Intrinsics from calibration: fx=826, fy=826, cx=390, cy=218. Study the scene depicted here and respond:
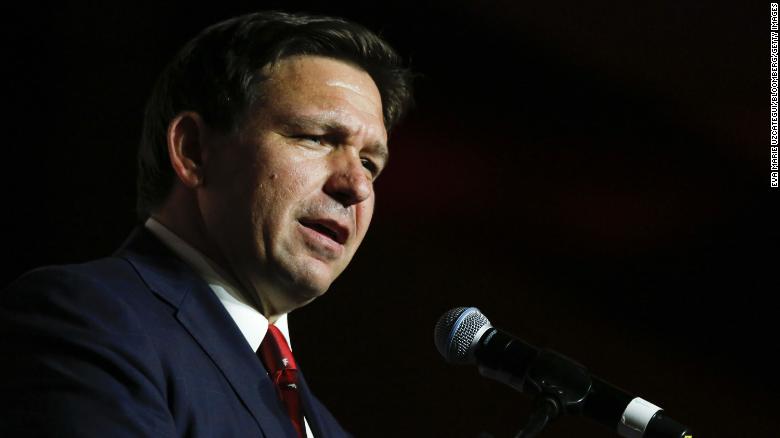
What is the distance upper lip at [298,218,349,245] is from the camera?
1.72 metres

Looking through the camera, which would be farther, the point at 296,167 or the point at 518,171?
the point at 518,171

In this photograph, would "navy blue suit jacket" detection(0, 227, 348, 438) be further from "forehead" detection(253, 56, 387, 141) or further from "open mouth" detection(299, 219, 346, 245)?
"forehead" detection(253, 56, 387, 141)

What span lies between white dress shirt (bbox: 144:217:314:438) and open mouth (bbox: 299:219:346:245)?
21 centimetres

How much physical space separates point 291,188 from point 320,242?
13 cm

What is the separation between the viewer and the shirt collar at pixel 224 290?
1.71 m

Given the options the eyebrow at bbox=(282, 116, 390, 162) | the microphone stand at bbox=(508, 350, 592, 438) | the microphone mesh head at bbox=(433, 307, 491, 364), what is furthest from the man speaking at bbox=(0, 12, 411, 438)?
the microphone stand at bbox=(508, 350, 592, 438)

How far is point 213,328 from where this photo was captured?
62.5 inches

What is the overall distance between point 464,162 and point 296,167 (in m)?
1.28

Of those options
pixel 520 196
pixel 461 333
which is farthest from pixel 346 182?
pixel 520 196

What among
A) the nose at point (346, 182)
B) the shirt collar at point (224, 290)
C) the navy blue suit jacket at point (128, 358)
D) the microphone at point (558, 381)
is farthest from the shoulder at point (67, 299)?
the microphone at point (558, 381)

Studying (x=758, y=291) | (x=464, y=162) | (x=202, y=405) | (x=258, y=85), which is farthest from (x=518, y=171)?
(x=202, y=405)

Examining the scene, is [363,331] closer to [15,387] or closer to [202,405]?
[202,405]

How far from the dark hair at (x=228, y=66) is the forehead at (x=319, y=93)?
0.03m

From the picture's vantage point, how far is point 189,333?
5.01 ft
